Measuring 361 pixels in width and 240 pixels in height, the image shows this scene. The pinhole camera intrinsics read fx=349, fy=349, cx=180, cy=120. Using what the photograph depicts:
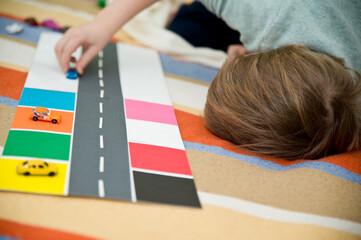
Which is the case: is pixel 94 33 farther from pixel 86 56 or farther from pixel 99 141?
pixel 99 141

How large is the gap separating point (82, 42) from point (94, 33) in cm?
4

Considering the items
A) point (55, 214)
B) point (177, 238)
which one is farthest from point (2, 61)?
point (177, 238)

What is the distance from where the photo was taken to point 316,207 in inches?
23.6

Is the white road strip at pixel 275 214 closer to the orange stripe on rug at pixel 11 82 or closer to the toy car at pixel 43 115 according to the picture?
the toy car at pixel 43 115

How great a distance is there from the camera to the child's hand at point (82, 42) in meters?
0.85

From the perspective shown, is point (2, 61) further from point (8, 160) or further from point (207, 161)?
point (207, 161)

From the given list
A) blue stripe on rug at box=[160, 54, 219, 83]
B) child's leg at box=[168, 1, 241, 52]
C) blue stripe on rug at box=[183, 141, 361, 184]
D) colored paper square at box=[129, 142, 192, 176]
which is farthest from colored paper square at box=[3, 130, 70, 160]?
child's leg at box=[168, 1, 241, 52]

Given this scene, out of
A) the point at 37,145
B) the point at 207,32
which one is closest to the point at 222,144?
the point at 37,145

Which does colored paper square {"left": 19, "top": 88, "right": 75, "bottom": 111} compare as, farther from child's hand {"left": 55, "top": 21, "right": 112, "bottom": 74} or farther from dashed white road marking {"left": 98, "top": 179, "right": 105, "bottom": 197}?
dashed white road marking {"left": 98, "top": 179, "right": 105, "bottom": 197}

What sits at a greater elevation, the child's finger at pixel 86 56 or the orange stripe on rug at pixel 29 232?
the child's finger at pixel 86 56

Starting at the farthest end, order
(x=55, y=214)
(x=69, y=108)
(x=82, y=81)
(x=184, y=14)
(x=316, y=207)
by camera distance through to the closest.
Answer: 1. (x=184, y=14)
2. (x=82, y=81)
3. (x=69, y=108)
4. (x=316, y=207)
5. (x=55, y=214)

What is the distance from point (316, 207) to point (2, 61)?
0.80m

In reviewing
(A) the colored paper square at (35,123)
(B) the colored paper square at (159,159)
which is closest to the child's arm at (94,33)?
(A) the colored paper square at (35,123)

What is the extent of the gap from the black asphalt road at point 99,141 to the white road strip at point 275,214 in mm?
145
